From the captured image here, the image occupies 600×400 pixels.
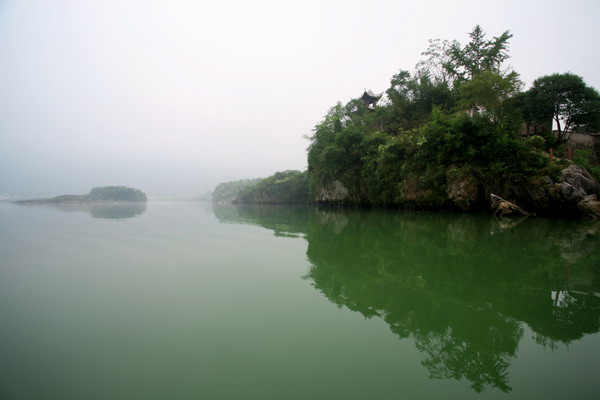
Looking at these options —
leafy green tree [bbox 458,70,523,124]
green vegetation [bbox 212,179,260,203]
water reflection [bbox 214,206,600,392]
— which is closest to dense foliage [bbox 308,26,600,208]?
leafy green tree [bbox 458,70,523,124]

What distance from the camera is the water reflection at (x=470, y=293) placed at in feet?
6.22

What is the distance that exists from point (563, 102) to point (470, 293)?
1635cm

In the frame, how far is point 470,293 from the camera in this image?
290 cm

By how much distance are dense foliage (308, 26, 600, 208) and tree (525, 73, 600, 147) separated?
0.17 ft

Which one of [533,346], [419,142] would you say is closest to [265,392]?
[533,346]

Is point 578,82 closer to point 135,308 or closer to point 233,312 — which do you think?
point 233,312

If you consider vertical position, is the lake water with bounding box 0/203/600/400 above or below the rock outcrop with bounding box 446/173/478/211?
below

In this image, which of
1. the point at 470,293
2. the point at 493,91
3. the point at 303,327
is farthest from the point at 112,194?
the point at 470,293

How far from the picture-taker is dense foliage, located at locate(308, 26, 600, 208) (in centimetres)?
1210

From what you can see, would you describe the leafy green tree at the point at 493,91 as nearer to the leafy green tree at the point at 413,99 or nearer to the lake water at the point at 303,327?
the leafy green tree at the point at 413,99

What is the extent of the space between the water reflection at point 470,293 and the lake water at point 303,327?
0.06 feet

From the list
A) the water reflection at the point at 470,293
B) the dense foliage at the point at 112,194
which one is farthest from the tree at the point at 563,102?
the dense foliage at the point at 112,194

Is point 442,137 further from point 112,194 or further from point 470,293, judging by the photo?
point 112,194

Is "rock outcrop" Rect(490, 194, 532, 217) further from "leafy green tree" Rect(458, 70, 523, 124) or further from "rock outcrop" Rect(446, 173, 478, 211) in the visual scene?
"leafy green tree" Rect(458, 70, 523, 124)
